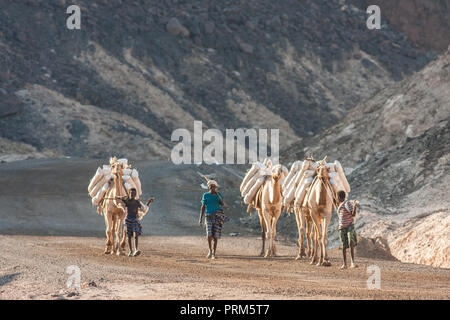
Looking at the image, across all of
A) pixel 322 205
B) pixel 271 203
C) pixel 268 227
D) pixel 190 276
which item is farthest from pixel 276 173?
pixel 190 276

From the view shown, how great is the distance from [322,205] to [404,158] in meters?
13.5

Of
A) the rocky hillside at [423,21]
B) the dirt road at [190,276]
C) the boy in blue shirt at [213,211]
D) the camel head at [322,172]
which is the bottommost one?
the dirt road at [190,276]

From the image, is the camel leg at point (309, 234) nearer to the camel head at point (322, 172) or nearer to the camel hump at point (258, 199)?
the camel hump at point (258, 199)

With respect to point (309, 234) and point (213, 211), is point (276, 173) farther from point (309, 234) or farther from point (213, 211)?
point (213, 211)

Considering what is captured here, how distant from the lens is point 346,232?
1888 centimetres

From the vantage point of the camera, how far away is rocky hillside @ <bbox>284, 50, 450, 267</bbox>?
23578mm

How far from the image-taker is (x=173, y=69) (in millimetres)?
85750

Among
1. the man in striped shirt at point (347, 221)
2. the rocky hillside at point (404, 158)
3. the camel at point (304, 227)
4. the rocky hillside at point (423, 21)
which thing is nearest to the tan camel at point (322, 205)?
the man in striped shirt at point (347, 221)

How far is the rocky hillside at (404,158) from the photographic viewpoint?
23.6 m

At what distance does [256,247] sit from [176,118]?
167 feet

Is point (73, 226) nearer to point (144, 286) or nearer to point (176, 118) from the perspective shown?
point (144, 286)

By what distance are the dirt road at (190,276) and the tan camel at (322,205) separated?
67cm

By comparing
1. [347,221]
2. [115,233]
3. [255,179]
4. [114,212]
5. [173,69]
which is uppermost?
[173,69]

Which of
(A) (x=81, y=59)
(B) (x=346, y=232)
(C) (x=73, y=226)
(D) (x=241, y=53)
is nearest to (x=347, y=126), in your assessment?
(C) (x=73, y=226)
